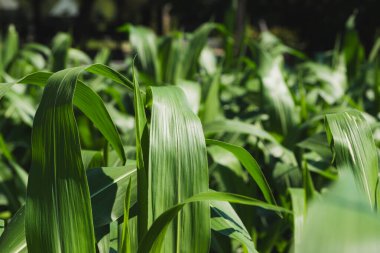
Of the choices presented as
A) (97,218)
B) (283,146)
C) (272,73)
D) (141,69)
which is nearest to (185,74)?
(141,69)

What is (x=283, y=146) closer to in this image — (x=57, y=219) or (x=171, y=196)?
(x=171, y=196)

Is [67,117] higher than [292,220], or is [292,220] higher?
[67,117]

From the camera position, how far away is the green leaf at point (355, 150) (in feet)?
2.74

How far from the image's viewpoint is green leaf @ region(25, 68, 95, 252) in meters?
0.70

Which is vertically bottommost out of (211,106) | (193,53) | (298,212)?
(298,212)

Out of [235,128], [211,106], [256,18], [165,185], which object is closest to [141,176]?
[165,185]

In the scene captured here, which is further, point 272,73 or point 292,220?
point 272,73

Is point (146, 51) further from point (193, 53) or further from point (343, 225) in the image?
point (343, 225)

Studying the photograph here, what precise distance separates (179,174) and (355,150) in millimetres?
269

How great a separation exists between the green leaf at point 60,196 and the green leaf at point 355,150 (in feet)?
1.18

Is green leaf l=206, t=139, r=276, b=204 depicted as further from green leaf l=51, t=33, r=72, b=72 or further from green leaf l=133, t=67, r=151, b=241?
green leaf l=51, t=33, r=72, b=72

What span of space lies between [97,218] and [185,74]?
1.20 meters

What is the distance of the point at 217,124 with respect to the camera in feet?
4.15

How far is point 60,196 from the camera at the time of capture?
0.70 meters
